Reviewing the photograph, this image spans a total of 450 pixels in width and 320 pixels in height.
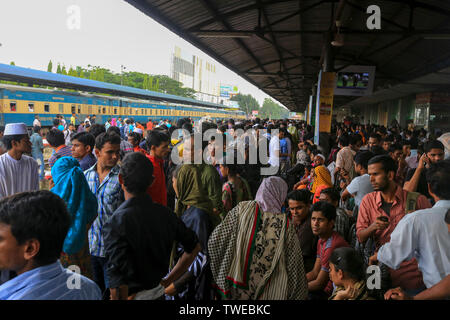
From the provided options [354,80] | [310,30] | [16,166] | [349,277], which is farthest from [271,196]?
[354,80]

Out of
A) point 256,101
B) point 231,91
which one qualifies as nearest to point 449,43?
point 231,91

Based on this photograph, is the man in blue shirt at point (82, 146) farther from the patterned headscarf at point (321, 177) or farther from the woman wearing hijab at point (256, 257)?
the patterned headscarf at point (321, 177)

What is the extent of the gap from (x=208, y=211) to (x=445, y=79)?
13863mm

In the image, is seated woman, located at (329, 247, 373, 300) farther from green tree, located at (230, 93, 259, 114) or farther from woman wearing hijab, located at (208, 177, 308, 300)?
green tree, located at (230, 93, 259, 114)

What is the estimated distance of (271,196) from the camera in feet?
8.02

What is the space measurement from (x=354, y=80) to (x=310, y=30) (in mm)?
3218

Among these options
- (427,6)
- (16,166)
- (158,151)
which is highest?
(427,6)

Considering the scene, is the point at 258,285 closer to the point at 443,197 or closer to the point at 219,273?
the point at 219,273

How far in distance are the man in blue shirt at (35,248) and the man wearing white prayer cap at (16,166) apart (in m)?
2.50

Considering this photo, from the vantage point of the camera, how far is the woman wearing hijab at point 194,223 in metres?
2.60

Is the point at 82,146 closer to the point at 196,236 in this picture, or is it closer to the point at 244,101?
the point at 196,236

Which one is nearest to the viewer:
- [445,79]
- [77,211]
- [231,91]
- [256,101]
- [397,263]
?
[397,263]

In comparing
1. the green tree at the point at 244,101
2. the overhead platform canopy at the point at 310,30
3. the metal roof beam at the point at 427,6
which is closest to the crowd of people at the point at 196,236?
the overhead platform canopy at the point at 310,30

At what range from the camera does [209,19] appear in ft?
25.1
